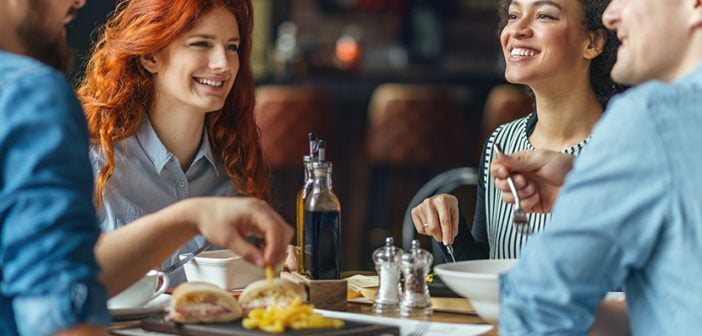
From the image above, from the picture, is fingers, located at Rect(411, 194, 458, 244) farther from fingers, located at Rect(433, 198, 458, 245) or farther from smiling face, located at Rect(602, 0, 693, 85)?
smiling face, located at Rect(602, 0, 693, 85)

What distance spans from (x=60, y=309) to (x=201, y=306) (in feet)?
1.30

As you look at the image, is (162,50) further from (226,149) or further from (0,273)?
(0,273)

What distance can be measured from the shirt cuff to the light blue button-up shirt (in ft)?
4.20

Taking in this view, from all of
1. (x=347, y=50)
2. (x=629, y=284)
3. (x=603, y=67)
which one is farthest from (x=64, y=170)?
(x=347, y=50)

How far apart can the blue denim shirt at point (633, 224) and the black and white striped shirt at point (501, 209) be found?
1.15m

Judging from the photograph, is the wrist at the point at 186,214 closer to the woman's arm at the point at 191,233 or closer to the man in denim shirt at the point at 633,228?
the woman's arm at the point at 191,233

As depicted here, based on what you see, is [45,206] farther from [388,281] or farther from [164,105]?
[164,105]

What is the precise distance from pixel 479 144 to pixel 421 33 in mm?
2005

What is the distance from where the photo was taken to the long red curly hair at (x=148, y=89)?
8.45 ft

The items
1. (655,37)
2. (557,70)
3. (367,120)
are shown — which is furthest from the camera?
(367,120)

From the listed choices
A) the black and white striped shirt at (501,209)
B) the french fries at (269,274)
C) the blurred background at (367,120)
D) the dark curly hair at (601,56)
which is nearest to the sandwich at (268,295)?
the french fries at (269,274)

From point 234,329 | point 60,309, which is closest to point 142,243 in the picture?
point 234,329

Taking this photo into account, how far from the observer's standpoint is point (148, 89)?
2.68 metres

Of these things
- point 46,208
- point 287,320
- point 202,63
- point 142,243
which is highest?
point 202,63
